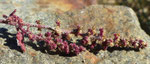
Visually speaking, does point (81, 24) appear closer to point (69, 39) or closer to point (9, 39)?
→ point (69, 39)

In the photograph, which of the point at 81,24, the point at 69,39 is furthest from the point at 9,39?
the point at 81,24

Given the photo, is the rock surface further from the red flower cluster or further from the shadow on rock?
the red flower cluster

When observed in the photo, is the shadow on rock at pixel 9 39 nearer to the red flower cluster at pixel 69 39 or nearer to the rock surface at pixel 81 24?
the rock surface at pixel 81 24

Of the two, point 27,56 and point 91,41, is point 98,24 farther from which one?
point 27,56

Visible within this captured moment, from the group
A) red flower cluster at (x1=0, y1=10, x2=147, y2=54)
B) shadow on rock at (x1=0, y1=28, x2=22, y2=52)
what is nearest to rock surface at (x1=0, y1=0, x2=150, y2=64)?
shadow on rock at (x1=0, y1=28, x2=22, y2=52)

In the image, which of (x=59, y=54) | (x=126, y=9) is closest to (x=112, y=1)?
(x=126, y=9)

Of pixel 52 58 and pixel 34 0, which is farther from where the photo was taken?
pixel 34 0

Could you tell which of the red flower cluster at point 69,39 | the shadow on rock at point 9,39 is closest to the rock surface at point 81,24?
the shadow on rock at point 9,39
